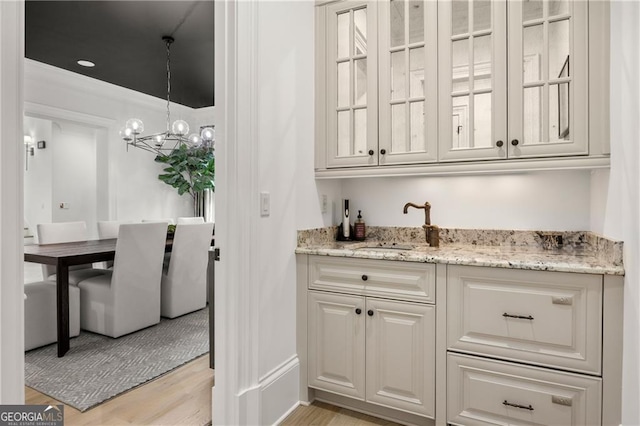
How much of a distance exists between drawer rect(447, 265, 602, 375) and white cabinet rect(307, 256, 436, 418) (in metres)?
0.14

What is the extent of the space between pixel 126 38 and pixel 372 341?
3997 mm

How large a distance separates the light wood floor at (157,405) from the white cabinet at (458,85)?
154cm

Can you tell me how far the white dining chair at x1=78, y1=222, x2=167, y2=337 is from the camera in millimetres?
3125

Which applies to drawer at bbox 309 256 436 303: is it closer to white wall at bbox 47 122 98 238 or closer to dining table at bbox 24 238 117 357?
dining table at bbox 24 238 117 357

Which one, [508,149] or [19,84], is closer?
[19,84]

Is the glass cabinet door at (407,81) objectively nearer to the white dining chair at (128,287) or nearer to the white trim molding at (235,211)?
the white trim molding at (235,211)

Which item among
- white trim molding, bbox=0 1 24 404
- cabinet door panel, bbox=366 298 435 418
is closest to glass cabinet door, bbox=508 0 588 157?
cabinet door panel, bbox=366 298 435 418

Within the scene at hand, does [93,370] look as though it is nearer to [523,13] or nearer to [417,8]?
[417,8]

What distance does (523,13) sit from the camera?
71.8 inches

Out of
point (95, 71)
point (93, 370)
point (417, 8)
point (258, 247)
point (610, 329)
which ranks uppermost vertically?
point (95, 71)

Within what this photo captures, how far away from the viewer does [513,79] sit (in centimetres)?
184

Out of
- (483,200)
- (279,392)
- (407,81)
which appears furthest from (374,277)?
(407,81)

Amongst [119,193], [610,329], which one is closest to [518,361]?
[610,329]

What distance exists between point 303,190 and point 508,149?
1099 millimetres
